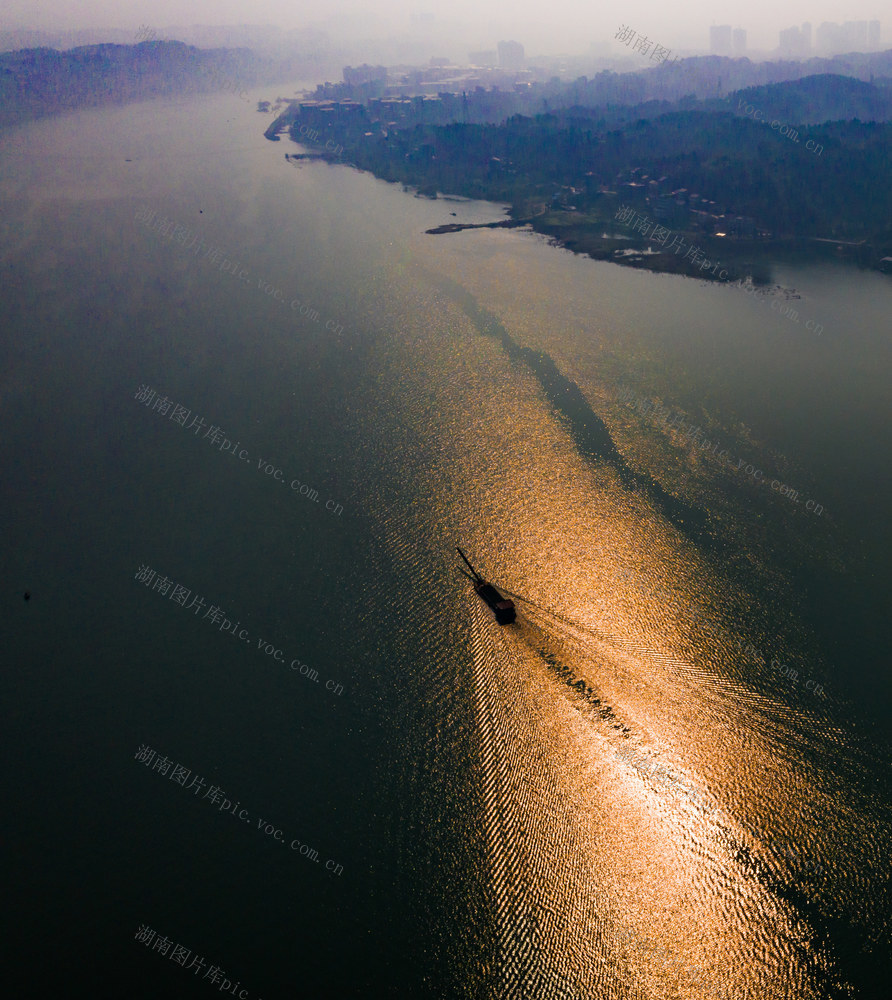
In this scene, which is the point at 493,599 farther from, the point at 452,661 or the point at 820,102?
the point at 820,102

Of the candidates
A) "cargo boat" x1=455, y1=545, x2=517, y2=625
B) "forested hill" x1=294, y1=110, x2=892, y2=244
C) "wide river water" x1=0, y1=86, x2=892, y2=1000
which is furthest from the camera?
"forested hill" x1=294, y1=110, x2=892, y2=244

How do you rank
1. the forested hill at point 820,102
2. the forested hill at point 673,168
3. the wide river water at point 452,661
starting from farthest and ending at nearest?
1. the forested hill at point 820,102
2. the forested hill at point 673,168
3. the wide river water at point 452,661

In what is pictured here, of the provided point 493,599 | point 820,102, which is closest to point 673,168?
point 820,102

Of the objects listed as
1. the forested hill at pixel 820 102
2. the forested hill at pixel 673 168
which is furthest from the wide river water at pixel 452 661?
the forested hill at pixel 820 102

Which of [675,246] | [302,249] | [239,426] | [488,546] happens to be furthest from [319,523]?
[675,246]

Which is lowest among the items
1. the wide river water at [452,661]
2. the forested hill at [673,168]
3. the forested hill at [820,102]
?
the wide river water at [452,661]

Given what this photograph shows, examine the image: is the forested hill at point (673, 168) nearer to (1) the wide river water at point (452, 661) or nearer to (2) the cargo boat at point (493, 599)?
(1) the wide river water at point (452, 661)

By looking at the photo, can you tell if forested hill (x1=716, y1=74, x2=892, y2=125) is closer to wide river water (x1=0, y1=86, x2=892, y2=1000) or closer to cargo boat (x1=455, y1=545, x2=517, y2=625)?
wide river water (x1=0, y1=86, x2=892, y2=1000)

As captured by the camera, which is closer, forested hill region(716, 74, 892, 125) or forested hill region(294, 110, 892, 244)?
forested hill region(294, 110, 892, 244)

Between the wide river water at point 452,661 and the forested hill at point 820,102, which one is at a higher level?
the forested hill at point 820,102

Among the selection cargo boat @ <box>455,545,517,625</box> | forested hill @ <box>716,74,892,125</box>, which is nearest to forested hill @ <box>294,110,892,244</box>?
forested hill @ <box>716,74,892,125</box>
